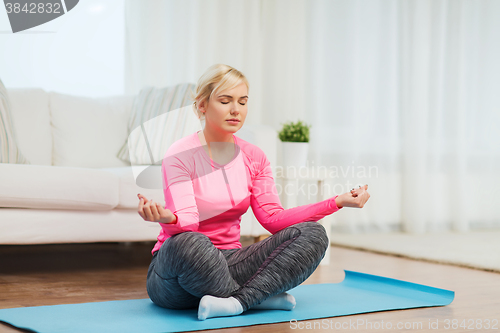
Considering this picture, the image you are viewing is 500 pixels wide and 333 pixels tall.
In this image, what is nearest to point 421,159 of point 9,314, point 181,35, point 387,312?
point 181,35

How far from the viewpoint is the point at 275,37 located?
3.77 metres

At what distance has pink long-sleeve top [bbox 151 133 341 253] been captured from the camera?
1404 mm

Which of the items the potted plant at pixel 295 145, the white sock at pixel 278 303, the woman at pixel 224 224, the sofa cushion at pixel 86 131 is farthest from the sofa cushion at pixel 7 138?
the white sock at pixel 278 303

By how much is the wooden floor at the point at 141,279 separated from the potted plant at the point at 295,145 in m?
0.53

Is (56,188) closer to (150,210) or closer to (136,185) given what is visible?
(136,185)

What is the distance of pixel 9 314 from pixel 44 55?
2.10 meters

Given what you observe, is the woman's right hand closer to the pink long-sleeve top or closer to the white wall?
the pink long-sleeve top

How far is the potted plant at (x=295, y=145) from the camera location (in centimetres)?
262

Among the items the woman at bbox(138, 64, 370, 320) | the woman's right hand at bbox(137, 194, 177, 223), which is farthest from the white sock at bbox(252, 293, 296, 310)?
the woman's right hand at bbox(137, 194, 177, 223)

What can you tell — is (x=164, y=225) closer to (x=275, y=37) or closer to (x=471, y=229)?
(x=275, y=37)

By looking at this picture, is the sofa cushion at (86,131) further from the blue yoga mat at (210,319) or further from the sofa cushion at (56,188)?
the blue yoga mat at (210,319)

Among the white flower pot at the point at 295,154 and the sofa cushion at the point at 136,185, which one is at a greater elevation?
the white flower pot at the point at 295,154

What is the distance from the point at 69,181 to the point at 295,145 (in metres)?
1.10

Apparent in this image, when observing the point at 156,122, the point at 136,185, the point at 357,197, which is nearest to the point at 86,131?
the point at 156,122
